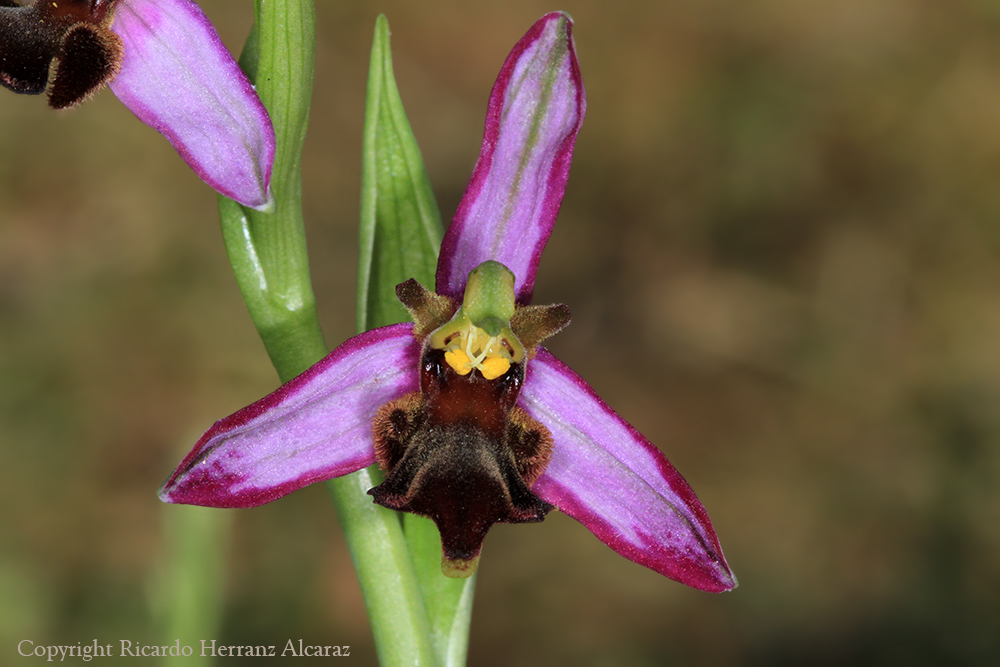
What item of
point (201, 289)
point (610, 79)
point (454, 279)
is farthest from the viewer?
point (610, 79)

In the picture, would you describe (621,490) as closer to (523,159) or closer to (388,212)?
(523,159)

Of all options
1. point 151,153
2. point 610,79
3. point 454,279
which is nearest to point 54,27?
point 454,279

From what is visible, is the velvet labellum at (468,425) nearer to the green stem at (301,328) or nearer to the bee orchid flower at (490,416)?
the bee orchid flower at (490,416)

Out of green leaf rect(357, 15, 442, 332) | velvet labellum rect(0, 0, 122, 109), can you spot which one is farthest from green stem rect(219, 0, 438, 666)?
velvet labellum rect(0, 0, 122, 109)

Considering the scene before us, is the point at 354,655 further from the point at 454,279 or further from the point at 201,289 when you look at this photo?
the point at 454,279

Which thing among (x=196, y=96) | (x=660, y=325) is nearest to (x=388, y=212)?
(x=196, y=96)

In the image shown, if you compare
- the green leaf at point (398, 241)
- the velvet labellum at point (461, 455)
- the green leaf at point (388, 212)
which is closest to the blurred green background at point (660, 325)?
the green leaf at point (398, 241)
